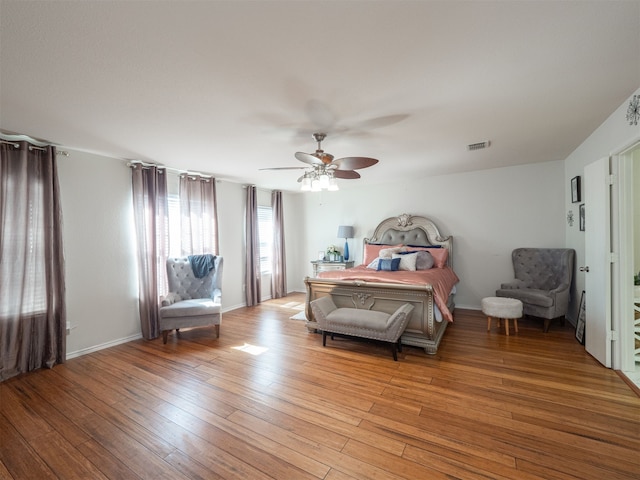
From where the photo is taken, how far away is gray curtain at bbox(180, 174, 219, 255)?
453 cm

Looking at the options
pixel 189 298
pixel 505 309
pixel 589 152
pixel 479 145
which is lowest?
pixel 505 309

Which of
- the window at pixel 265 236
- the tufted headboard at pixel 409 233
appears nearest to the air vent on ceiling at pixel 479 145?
the tufted headboard at pixel 409 233

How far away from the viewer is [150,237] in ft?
13.2

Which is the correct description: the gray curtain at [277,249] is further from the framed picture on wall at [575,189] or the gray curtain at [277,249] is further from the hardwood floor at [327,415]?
the framed picture on wall at [575,189]

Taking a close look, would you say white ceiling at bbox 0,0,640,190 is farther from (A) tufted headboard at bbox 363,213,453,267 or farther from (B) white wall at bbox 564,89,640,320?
(A) tufted headboard at bbox 363,213,453,267

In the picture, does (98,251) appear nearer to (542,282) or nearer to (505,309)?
(505,309)

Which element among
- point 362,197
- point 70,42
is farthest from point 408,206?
point 70,42

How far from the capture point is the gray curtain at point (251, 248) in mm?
5605

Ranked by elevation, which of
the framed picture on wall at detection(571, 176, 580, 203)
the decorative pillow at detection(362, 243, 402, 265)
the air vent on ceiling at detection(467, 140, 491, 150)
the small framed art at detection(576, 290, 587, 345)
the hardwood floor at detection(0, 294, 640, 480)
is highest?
the air vent on ceiling at detection(467, 140, 491, 150)

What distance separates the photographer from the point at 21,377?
2848 millimetres

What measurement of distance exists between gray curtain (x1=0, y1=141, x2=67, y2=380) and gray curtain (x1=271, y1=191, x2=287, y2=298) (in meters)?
3.65

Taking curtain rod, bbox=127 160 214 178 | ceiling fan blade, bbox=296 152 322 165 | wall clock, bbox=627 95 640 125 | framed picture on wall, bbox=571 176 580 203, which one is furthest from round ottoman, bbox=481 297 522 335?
curtain rod, bbox=127 160 214 178

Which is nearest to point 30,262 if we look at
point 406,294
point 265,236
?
point 265,236

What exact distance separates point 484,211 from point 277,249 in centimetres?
424
